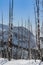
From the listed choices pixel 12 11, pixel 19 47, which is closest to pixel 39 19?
pixel 12 11

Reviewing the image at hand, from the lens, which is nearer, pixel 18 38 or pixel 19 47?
pixel 19 47

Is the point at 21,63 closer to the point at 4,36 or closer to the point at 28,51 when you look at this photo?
the point at 28,51

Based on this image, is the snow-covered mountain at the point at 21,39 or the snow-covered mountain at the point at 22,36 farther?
the snow-covered mountain at the point at 22,36

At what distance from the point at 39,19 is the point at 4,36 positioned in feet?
3.51

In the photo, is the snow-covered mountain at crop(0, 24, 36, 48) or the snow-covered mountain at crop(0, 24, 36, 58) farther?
the snow-covered mountain at crop(0, 24, 36, 48)

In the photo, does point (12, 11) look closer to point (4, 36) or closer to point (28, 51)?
point (4, 36)

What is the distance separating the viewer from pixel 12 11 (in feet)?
11.2

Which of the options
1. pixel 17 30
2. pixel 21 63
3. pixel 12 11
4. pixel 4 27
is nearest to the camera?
pixel 21 63

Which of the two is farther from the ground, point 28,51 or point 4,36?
point 4,36

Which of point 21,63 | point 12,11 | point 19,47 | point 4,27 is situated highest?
point 12,11

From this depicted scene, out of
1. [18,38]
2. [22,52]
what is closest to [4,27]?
[18,38]

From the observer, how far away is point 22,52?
3812mm

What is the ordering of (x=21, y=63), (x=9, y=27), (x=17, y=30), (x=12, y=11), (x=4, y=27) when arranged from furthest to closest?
(x=17, y=30) → (x=4, y=27) → (x=9, y=27) → (x=12, y=11) → (x=21, y=63)

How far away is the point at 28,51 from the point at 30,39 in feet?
1.98
